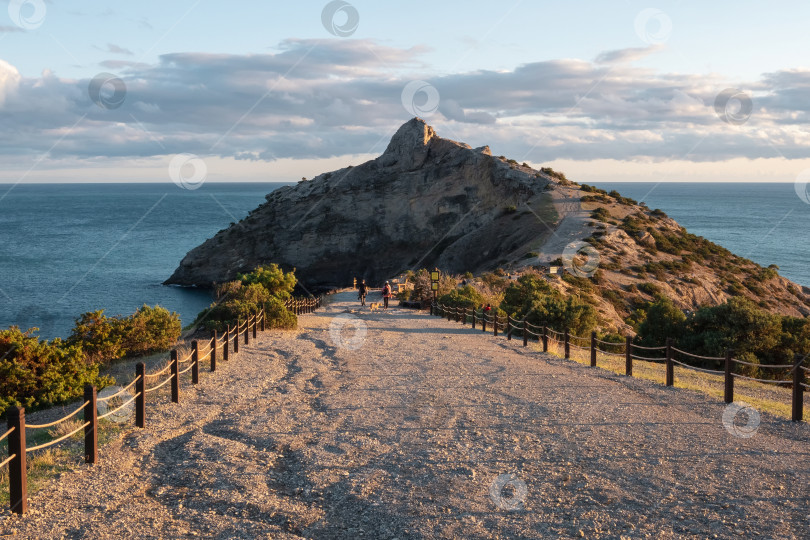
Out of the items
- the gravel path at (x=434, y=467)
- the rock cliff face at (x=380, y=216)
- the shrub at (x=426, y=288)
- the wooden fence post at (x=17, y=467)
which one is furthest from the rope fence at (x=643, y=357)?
the rock cliff face at (x=380, y=216)

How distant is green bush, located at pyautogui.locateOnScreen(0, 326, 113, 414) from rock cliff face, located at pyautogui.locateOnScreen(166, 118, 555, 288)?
53.9 meters

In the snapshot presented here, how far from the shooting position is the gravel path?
20.4 ft

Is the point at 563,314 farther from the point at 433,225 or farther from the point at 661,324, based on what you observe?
the point at 433,225

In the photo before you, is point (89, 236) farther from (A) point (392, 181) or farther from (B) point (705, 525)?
(B) point (705, 525)

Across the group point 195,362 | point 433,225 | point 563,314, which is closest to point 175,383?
point 195,362

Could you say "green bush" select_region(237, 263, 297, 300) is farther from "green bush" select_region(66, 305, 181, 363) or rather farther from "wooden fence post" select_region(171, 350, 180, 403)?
"wooden fence post" select_region(171, 350, 180, 403)

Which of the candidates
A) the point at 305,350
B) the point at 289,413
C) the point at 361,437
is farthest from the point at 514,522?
the point at 305,350

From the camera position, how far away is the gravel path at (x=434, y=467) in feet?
20.4

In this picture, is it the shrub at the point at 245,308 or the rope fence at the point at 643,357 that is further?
the shrub at the point at 245,308

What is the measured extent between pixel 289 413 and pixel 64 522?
455 centimetres

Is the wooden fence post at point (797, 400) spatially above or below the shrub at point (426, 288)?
above

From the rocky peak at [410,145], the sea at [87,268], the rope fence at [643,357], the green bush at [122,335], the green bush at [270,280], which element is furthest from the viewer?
the rocky peak at [410,145]

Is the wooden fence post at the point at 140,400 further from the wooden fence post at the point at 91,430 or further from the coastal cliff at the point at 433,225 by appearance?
the coastal cliff at the point at 433,225

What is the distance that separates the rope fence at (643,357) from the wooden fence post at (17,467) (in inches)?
383
